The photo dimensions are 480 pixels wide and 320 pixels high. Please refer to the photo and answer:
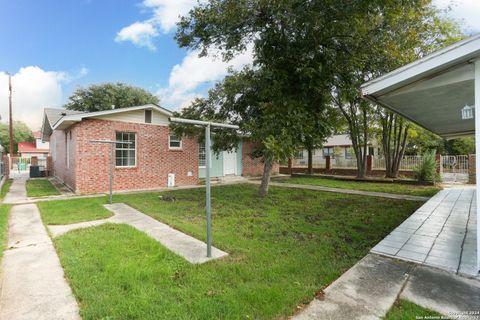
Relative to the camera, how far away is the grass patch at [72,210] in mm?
6118

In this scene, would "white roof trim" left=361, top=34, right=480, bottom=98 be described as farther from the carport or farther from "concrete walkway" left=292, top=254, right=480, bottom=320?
"concrete walkway" left=292, top=254, right=480, bottom=320

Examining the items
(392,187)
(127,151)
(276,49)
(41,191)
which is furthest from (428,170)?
(41,191)

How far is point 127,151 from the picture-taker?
442 inches

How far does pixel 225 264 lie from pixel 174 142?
991 centimetres

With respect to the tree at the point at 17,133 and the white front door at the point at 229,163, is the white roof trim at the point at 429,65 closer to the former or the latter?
the white front door at the point at 229,163

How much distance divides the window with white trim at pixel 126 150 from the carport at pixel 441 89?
966 centimetres

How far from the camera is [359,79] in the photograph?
848cm

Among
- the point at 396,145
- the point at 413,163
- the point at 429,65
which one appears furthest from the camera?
the point at 413,163

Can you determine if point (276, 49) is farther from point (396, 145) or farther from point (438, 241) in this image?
point (396, 145)

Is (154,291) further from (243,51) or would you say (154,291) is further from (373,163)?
(373,163)

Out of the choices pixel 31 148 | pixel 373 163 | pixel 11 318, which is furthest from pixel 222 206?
pixel 31 148

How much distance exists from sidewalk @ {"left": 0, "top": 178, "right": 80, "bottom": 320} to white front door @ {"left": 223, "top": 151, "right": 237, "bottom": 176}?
37.6ft

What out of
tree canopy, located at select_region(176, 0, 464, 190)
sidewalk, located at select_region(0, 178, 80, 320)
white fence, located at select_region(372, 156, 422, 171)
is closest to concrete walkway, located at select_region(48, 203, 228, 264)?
sidewalk, located at select_region(0, 178, 80, 320)

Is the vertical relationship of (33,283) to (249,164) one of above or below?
below
